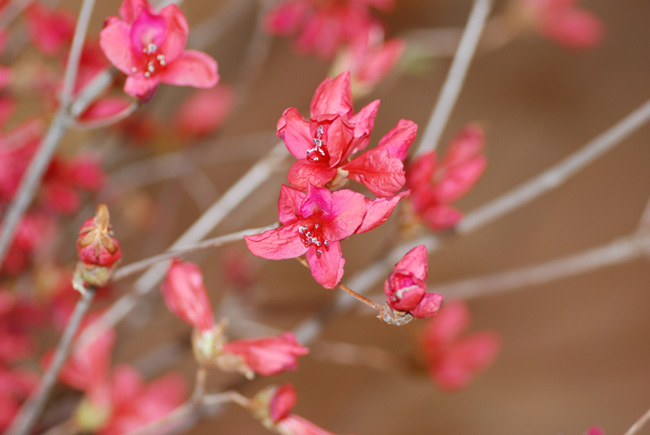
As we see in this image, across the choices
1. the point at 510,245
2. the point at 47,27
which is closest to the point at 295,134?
the point at 47,27

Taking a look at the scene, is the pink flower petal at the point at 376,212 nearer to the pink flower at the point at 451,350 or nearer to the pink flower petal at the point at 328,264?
the pink flower petal at the point at 328,264

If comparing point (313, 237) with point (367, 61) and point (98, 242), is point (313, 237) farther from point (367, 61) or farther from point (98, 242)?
point (367, 61)

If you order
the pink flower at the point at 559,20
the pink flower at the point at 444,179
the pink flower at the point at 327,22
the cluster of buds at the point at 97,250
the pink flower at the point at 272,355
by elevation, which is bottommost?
the pink flower at the point at 272,355

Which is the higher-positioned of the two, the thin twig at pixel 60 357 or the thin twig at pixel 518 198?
the thin twig at pixel 518 198

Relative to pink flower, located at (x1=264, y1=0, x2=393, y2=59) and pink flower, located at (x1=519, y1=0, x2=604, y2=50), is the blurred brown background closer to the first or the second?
pink flower, located at (x1=519, y1=0, x2=604, y2=50)

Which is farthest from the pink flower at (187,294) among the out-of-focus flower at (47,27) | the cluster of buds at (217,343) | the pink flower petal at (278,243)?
the out-of-focus flower at (47,27)
